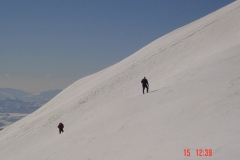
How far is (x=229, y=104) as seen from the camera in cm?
1085

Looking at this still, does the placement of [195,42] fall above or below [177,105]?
above

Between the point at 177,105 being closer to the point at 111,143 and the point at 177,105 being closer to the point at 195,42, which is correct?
the point at 111,143

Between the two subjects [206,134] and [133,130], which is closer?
[206,134]

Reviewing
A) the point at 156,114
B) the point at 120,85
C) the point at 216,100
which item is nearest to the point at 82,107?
the point at 120,85

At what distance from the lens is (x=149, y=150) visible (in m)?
10.1

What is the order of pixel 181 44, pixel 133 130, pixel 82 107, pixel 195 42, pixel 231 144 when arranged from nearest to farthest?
pixel 231 144 → pixel 133 130 → pixel 82 107 → pixel 195 42 → pixel 181 44

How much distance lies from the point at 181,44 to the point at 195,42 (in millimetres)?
3270

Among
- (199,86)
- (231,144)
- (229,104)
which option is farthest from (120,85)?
(231,144)

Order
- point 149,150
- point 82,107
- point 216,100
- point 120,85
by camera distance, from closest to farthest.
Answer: point 149,150
point 216,100
point 82,107
point 120,85

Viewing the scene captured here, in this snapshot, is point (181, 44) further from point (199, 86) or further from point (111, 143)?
point (111, 143)

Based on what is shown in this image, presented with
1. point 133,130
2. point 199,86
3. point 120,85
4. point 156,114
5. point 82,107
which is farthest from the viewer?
point 120,85

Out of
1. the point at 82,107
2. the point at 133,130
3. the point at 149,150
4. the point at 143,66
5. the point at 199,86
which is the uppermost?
the point at 143,66

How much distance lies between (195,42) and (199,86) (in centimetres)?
2402

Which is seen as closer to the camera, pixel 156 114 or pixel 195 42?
pixel 156 114
